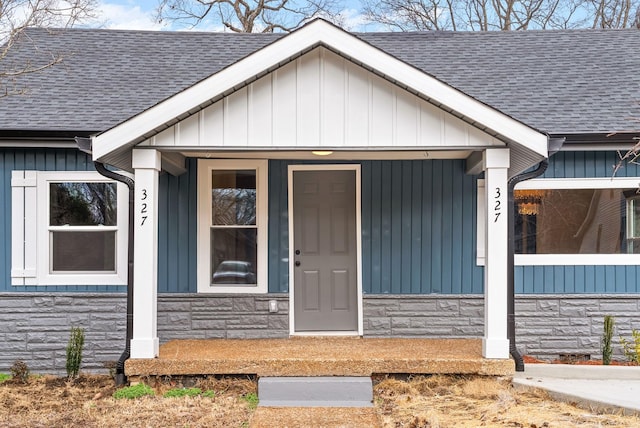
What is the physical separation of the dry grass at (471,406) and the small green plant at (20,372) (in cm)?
384

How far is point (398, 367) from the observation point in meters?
5.76

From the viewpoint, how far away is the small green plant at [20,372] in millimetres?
6578

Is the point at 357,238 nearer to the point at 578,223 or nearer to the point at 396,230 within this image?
the point at 396,230

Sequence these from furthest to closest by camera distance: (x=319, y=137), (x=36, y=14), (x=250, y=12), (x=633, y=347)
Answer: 1. (x=250, y=12)
2. (x=633, y=347)
3. (x=36, y=14)
4. (x=319, y=137)

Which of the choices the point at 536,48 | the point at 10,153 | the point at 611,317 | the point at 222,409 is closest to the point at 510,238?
the point at 611,317

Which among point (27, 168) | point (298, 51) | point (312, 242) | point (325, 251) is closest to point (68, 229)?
point (27, 168)

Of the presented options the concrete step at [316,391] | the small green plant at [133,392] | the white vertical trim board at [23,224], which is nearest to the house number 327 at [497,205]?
the concrete step at [316,391]

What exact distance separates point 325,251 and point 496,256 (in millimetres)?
2224

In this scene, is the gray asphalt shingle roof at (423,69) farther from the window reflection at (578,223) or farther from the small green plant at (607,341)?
the small green plant at (607,341)

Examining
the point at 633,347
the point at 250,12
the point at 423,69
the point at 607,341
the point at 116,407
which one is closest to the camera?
the point at 116,407

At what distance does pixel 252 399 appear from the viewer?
5.54m

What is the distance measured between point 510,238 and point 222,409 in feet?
10.3

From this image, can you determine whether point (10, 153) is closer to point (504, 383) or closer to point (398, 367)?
point (398, 367)

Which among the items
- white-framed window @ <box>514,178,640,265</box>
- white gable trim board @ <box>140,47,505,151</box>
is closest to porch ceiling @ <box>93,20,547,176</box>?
white gable trim board @ <box>140,47,505,151</box>
